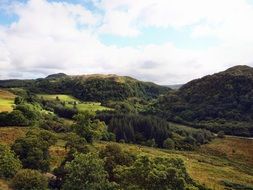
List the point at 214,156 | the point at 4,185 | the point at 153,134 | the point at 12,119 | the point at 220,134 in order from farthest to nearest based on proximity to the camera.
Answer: the point at 220,134, the point at 153,134, the point at 214,156, the point at 12,119, the point at 4,185

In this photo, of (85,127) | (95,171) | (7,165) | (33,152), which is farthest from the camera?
(85,127)

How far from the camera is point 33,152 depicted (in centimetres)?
7031

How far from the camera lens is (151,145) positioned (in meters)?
158

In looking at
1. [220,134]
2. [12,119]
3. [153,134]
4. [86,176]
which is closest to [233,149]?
[220,134]

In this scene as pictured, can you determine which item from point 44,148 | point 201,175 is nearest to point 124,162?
point 44,148

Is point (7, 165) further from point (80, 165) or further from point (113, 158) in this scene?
point (113, 158)

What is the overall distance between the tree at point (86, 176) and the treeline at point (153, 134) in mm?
101564

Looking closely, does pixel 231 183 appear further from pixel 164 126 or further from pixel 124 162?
pixel 164 126

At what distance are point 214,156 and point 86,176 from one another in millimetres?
110874

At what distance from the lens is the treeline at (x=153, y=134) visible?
16275 cm

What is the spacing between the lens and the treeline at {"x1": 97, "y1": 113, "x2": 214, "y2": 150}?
163 metres

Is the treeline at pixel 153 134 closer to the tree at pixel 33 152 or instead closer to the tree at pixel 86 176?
the tree at pixel 33 152

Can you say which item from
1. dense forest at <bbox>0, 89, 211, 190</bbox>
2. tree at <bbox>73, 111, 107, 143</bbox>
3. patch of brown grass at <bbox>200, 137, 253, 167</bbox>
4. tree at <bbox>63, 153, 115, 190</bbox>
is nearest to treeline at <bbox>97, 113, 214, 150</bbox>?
patch of brown grass at <bbox>200, 137, 253, 167</bbox>

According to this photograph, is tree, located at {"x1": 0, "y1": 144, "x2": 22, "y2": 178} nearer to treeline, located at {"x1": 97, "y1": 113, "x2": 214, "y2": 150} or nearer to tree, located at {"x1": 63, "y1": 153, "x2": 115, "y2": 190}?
tree, located at {"x1": 63, "y1": 153, "x2": 115, "y2": 190}
